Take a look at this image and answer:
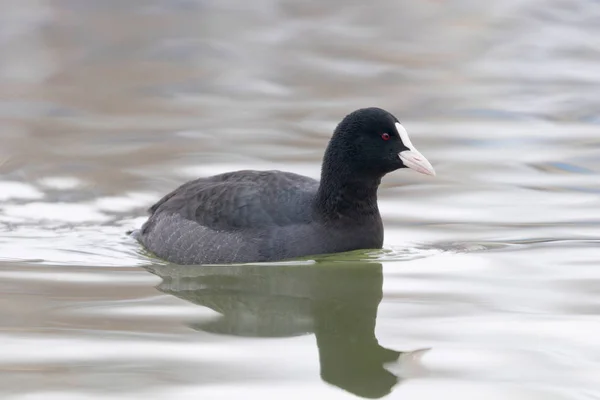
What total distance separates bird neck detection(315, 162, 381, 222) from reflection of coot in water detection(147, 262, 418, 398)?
1.33 feet

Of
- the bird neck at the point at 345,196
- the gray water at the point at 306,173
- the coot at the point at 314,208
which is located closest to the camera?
the gray water at the point at 306,173

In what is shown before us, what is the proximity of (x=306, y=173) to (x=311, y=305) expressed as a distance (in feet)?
13.3

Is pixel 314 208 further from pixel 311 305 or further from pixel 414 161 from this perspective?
pixel 311 305

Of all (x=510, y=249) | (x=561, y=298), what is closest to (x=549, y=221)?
(x=510, y=249)

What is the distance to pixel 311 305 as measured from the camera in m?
7.38

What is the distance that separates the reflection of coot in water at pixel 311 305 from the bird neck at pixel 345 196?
406 millimetres

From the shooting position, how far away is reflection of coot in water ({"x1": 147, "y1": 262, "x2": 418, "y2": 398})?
6.08 meters

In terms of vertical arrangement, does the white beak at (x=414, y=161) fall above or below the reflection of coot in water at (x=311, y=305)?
above

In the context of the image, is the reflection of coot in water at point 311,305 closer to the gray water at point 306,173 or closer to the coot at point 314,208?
the gray water at point 306,173

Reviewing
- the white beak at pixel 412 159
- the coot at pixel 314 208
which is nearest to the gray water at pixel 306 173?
the coot at pixel 314 208

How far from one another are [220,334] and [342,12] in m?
12.7

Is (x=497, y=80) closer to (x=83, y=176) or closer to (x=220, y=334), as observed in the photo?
(x=83, y=176)

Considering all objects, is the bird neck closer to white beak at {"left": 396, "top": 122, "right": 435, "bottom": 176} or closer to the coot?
the coot

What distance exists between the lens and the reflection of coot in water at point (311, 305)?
6082 millimetres
